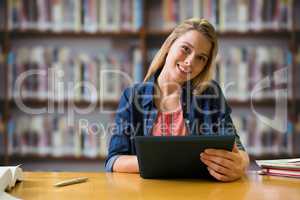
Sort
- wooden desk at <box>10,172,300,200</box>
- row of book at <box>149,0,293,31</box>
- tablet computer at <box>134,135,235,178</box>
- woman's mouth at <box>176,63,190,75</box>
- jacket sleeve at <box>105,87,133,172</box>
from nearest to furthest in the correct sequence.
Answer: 1. wooden desk at <box>10,172,300,200</box>
2. tablet computer at <box>134,135,235,178</box>
3. jacket sleeve at <box>105,87,133,172</box>
4. woman's mouth at <box>176,63,190,75</box>
5. row of book at <box>149,0,293,31</box>

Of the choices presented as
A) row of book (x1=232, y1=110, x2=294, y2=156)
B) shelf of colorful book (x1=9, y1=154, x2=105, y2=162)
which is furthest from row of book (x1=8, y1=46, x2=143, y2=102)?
row of book (x1=232, y1=110, x2=294, y2=156)

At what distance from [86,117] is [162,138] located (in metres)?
1.98

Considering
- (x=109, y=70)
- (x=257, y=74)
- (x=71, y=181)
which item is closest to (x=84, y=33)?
(x=109, y=70)

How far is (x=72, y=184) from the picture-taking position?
1.23 metres

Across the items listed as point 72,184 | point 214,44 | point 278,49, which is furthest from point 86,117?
point 72,184

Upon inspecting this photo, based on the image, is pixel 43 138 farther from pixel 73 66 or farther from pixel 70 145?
pixel 73 66

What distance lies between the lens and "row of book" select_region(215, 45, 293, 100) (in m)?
2.90

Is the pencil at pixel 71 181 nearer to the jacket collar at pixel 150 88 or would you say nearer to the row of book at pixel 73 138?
the jacket collar at pixel 150 88

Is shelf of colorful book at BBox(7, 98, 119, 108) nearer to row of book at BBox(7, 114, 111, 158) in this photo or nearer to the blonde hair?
row of book at BBox(7, 114, 111, 158)

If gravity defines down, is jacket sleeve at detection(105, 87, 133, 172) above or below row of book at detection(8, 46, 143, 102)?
below

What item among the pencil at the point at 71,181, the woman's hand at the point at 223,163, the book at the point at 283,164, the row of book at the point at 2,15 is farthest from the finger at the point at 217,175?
the row of book at the point at 2,15

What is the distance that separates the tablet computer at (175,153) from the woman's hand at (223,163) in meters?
0.02

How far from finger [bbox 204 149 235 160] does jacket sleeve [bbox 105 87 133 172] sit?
1.36ft

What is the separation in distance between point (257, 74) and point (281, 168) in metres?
Result: 1.62
